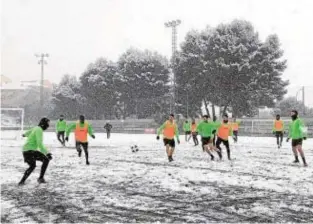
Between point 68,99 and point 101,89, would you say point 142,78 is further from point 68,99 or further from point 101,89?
point 68,99

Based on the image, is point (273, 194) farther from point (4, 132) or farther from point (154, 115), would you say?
point (154, 115)

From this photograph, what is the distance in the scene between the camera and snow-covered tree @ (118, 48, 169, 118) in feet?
203

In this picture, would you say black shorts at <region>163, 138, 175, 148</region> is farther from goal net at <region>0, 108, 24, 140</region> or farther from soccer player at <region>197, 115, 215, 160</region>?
goal net at <region>0, 108, 24, 140</region>

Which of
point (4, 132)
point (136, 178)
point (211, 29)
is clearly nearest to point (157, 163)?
point (136, 178)

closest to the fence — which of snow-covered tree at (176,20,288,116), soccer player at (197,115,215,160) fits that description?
snow-covered tree at (176,20,288,116)

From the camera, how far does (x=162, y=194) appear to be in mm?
9234

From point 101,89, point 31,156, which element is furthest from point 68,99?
point 31,156

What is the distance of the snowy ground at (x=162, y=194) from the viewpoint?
24.0 ft

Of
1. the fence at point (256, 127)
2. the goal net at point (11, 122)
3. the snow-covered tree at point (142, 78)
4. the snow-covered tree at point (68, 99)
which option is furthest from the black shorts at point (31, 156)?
the snow-covered tree at point (68, 99)

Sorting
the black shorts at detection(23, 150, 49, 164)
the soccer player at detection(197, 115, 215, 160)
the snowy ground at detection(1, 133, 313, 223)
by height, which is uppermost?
the soccer player at detection(197, 115, 215, 160)

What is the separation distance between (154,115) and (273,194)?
4611 cm

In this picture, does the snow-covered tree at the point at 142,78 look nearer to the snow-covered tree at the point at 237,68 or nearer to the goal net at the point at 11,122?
the snow-covered tree at the point at 237,68

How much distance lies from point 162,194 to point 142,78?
176ft

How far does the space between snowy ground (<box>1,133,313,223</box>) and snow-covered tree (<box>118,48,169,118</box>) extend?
154 ft
